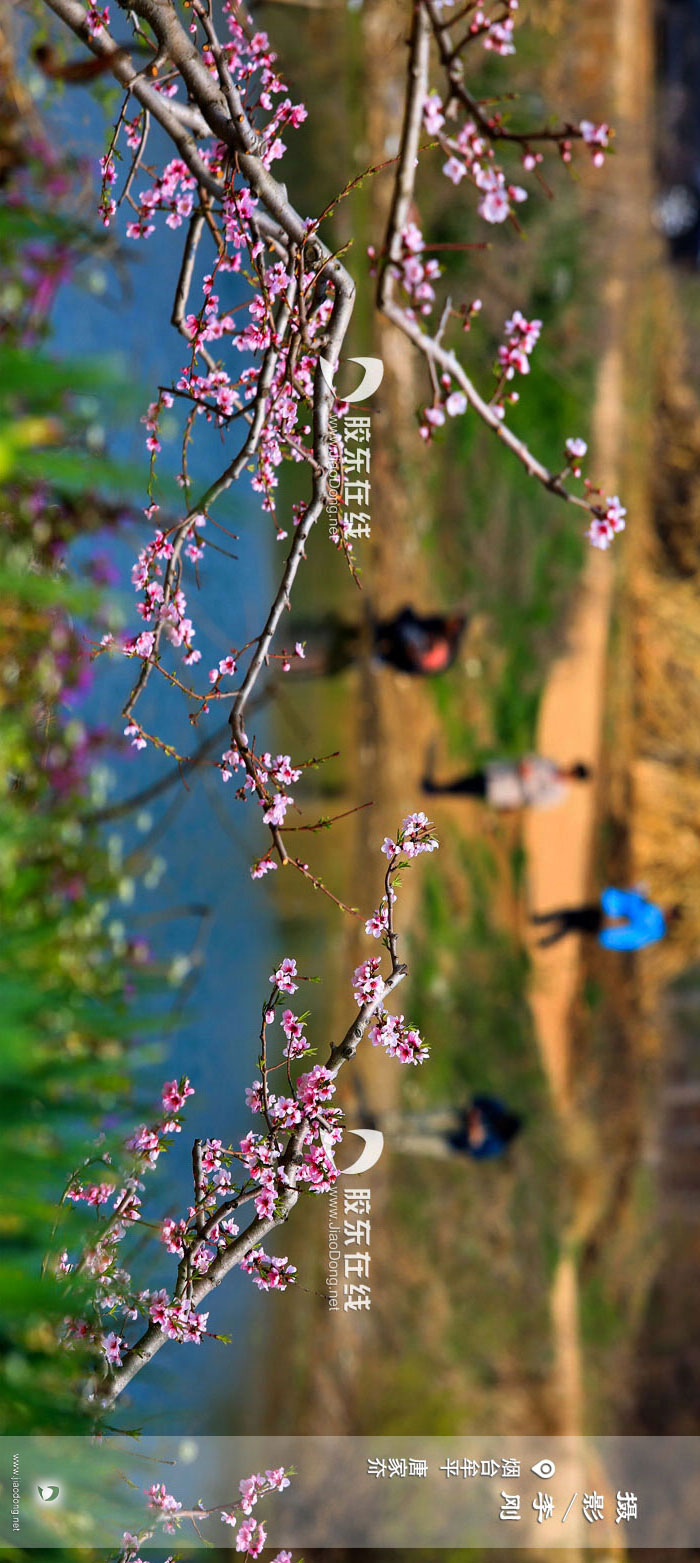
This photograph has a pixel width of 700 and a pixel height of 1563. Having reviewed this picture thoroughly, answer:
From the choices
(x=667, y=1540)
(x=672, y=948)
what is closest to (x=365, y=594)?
(x=672, y=948)

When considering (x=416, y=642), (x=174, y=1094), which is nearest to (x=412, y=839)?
(x=174, y=1094)

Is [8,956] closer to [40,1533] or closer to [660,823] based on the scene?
[40,1533]

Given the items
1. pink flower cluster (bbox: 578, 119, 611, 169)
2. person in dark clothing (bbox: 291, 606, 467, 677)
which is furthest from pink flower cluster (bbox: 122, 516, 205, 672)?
person in dark clothing (bbox: 291, 606, 467, 677)

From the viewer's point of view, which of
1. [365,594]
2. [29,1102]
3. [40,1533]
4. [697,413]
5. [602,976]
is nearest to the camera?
[29,1102]

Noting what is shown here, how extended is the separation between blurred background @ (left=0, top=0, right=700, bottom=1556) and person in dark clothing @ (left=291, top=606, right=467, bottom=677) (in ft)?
0.29

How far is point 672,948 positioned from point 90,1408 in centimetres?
525

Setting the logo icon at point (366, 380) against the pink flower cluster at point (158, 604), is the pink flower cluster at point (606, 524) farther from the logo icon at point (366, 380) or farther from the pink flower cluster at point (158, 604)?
the pink flower cluster at point (158, 604)

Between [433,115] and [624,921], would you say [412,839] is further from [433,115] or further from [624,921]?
[624,921]

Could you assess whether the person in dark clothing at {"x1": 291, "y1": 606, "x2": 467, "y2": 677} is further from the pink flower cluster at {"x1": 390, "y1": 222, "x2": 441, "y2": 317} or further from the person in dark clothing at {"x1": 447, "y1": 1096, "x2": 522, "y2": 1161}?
the pink flower cluster at {"x1": 390, "y1": 222, "x2": 441, "y2": 317}

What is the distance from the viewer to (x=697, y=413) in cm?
624

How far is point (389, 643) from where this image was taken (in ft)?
15.8

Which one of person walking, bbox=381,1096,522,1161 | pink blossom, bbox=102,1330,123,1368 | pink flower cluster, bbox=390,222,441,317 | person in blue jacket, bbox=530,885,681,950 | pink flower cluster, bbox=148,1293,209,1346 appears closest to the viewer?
pink blossom, bbox=102,1330,123,1368

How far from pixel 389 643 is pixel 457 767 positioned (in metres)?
0.77

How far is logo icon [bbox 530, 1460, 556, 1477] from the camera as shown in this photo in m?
4.72
